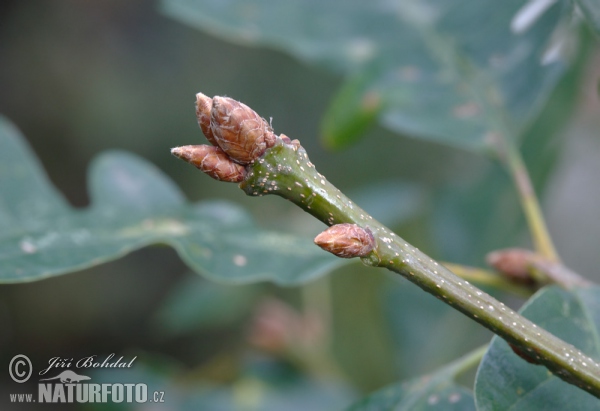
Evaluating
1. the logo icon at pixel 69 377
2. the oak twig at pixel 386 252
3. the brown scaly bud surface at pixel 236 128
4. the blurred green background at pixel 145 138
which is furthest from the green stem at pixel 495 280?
the blurred green background at pixel 145 138

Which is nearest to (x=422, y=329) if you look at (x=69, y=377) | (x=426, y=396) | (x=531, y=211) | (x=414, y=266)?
(x=531, y=211)

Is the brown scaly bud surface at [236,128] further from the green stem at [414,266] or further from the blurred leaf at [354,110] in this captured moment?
the blurred leaf at [354,110]

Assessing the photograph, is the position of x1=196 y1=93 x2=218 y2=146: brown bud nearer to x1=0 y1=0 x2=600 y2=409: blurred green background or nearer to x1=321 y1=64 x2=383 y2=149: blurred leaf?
x1=321 y1=64 x2=383 y2=149: blurred leaf

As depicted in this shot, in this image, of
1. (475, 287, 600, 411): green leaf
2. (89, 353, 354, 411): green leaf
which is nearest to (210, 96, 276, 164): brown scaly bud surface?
(475, 287, 600, 411): green leaf

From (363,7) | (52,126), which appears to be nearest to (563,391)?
(363,7)

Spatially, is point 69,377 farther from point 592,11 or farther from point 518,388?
point 592,11

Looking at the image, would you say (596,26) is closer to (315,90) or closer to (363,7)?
(363,7)
